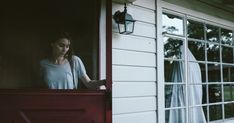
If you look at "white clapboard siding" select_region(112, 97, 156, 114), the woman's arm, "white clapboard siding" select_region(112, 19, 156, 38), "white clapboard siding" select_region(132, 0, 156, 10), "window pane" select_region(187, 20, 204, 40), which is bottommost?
"white clapboard siding" select_region(112, 97, 156, 114)

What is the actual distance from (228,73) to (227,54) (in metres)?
0.30

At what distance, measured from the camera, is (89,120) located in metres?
2.62

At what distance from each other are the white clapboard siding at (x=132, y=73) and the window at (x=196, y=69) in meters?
0.32

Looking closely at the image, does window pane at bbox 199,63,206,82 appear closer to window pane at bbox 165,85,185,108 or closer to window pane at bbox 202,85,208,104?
window pane at bbox 202,85,208,104

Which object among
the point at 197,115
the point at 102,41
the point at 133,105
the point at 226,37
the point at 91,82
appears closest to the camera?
the point at 91,82

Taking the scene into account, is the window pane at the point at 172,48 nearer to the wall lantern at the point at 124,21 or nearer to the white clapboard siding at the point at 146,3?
the white clapboard siding at the point at 146,3

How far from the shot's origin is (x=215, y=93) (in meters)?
4.85

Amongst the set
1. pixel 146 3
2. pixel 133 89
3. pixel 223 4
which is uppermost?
pixel 223 4

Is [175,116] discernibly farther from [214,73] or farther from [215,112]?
[214,73]

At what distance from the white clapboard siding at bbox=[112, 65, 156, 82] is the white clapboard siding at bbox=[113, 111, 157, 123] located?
0.36 metres

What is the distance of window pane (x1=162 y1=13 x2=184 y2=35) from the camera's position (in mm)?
4051

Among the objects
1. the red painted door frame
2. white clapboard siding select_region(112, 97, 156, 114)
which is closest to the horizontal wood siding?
white clapboard siding select_region(112, 97, 156, 114)

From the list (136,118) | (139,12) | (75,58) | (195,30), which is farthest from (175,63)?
(75,58)

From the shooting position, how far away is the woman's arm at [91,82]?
2.72 meters
